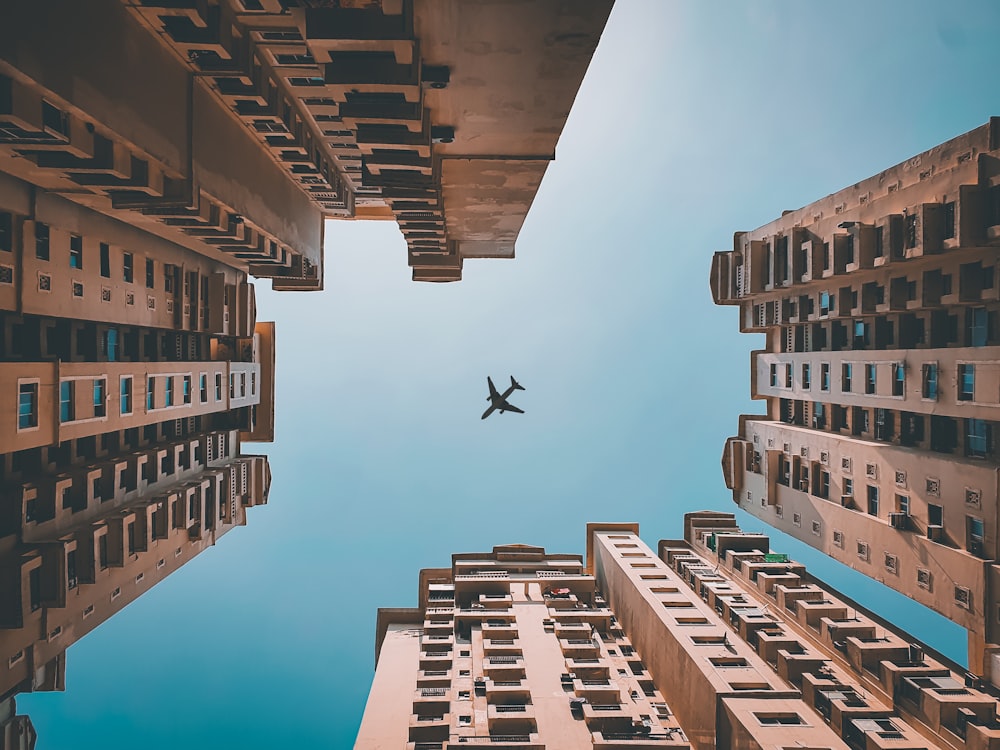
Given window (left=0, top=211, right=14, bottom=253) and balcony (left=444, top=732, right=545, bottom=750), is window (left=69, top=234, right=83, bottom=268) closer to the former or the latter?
window (left=0, top=211, right=14, bottom=253)

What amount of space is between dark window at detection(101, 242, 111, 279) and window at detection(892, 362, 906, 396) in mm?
45522

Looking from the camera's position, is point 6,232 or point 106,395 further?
point 106,395

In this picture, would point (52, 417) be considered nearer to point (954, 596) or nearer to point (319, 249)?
point (319, 249)

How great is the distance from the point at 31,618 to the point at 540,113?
32.3 m

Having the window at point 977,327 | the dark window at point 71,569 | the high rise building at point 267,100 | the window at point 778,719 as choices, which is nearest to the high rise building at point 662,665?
the window at point 778,719

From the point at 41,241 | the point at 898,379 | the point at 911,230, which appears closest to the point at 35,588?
the point at 41,241

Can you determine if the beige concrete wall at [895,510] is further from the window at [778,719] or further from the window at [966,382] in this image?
the window at [778,719]

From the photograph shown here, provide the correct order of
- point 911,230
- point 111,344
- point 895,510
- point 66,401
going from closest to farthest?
point 66,401, point 911,230, point 895,510, point 111,344

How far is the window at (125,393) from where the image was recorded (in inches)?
1407

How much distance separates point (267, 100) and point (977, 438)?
42.0 meters

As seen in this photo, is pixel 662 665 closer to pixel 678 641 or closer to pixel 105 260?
pixel 678 641

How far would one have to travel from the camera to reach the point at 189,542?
47062mm

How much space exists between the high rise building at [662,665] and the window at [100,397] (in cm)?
2901

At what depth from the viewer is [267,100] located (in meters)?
34.5
